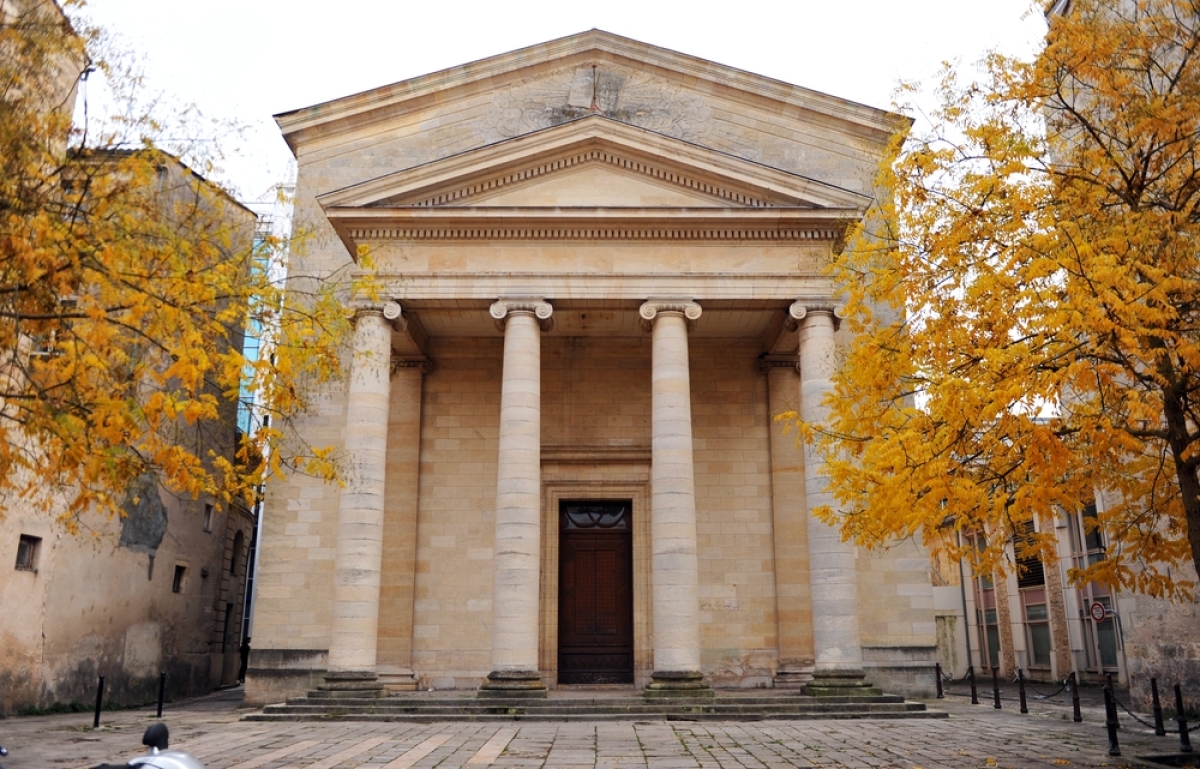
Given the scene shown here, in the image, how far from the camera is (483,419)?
2152cm

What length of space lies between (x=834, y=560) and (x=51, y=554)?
51.4 ft

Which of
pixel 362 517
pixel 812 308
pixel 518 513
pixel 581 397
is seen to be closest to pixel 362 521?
pixel 362 517

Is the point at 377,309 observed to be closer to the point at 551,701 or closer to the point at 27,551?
the point at 551,701

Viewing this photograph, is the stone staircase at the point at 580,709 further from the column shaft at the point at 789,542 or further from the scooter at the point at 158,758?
the scooter at the point at 158,758

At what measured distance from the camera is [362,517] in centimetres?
1747

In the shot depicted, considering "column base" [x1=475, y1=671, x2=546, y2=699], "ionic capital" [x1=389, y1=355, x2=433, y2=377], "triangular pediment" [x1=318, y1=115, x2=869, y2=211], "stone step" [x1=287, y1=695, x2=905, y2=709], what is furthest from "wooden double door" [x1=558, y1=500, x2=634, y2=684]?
"triangular pediment" [x1=318, y1=115, x2=869, y2=211]

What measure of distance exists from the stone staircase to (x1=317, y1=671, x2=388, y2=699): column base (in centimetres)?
9

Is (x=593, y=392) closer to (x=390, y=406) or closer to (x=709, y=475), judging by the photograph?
(x=709, y=475)

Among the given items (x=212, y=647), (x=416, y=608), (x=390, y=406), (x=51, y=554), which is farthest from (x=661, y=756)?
(x=212, y=647)

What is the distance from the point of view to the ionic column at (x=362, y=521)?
55.6ft

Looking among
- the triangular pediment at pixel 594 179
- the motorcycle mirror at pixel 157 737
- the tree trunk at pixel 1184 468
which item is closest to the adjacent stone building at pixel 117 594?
the triangular pediment at pixel 594 179

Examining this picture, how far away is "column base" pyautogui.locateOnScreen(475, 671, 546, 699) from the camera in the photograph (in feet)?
53.3

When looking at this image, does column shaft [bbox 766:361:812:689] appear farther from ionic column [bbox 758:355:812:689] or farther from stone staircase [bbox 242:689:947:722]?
stone staircase [bbox 242:689:947:722]

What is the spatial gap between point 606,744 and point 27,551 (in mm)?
13202
